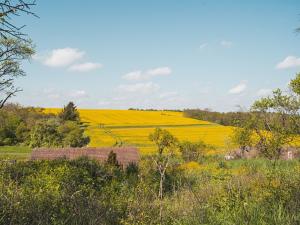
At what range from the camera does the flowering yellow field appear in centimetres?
4794

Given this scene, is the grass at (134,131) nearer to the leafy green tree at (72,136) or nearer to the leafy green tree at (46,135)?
the leafy green tree at (72,136)

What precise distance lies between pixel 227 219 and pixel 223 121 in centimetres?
7422

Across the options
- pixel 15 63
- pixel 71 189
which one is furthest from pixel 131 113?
pixel 71 189

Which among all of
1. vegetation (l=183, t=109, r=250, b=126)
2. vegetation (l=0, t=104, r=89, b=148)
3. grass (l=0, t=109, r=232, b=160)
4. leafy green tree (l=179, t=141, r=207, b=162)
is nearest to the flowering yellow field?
grass (l=0, t=109, r=232, b=160)

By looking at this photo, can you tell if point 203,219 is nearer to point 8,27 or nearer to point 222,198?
point 222,198

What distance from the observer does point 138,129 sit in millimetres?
58656

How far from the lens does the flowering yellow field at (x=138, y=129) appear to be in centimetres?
4794

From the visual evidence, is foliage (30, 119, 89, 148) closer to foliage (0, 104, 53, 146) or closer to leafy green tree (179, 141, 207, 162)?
foliage (0, 104, 53, 146)

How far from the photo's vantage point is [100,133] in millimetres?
52969

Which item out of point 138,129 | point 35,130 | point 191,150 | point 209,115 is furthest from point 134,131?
point 209,115

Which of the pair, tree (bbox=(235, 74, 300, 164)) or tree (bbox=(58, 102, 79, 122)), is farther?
tree (bbox=(58, 102, 79, 122))

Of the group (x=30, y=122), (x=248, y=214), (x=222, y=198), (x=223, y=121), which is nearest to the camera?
(x=248, y=214)

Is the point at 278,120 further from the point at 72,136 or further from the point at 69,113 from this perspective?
the point at 69,113

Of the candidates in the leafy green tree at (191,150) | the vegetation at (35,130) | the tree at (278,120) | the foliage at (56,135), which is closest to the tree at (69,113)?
the vegetation at (35,130)
